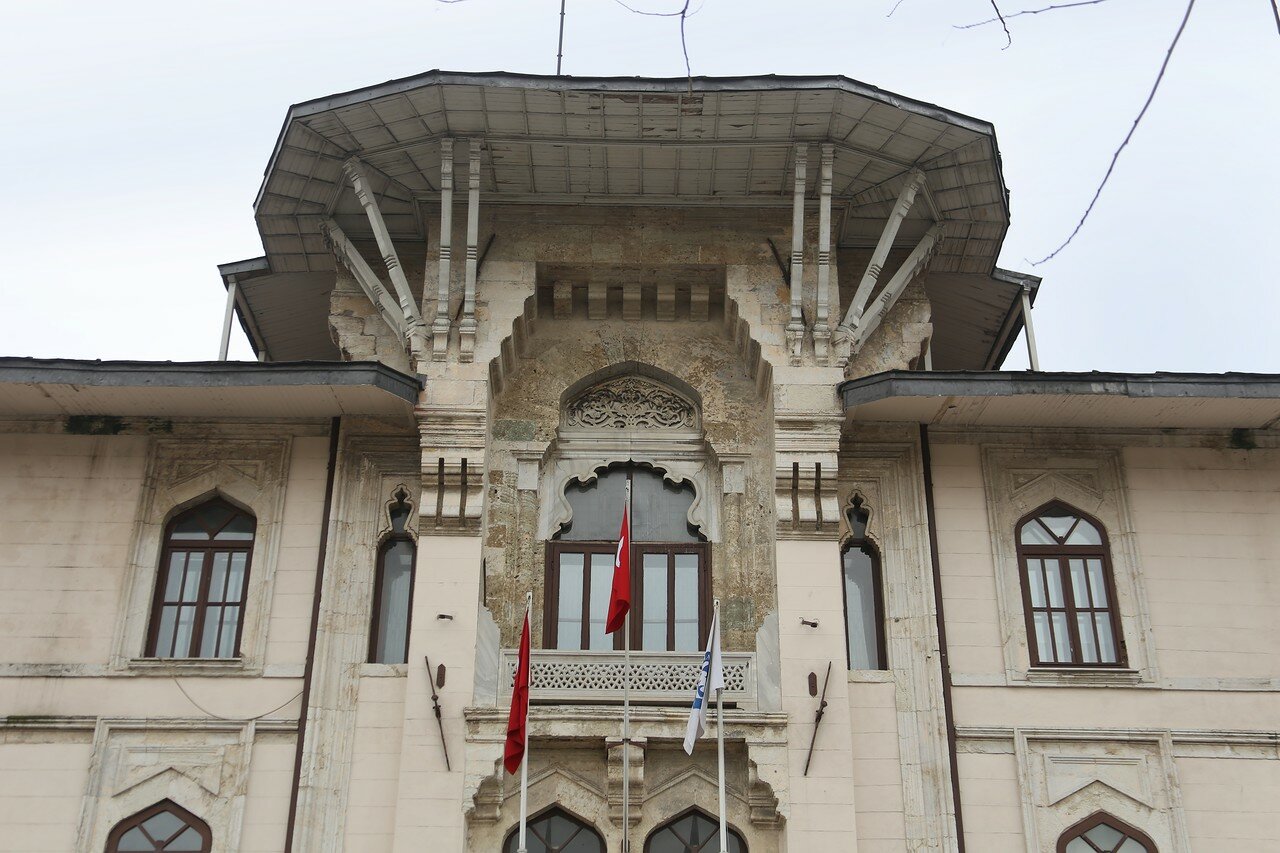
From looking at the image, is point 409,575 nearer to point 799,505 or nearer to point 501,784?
point 501,784

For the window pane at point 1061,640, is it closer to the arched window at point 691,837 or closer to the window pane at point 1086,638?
Answer: the window pane at point 1086,638

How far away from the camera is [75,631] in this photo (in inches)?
633

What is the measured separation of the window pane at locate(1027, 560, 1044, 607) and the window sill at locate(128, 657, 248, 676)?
9.15 m

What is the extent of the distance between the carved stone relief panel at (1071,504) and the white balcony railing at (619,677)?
3.12 meters

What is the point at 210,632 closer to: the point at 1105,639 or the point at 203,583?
the point at 203,583

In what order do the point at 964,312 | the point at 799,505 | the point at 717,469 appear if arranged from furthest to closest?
1. the point at 964,312
2. the point at 717,469
3. the point at 799,505

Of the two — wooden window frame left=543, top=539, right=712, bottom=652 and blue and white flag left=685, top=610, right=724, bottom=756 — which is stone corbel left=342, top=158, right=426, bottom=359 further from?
blue and white flag left=685, top=610, right=724, bottom=756

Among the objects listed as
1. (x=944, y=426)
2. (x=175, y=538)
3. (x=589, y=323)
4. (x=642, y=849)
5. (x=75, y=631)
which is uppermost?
(x=589, y=323)

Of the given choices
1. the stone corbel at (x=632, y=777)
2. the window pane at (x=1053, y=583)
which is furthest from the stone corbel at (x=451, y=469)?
the window pane at (x=1053, y=583)

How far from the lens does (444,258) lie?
16969mm

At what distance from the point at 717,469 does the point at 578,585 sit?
2306 mm

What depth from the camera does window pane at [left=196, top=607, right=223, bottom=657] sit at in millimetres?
16297

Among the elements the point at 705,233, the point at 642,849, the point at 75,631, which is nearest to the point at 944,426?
the point at 705,233

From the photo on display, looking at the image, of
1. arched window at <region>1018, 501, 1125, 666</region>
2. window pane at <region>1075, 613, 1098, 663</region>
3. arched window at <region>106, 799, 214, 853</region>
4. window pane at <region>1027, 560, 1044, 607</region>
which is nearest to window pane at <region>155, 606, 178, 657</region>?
arched window at <region>106, 799, 214, 853</region>
